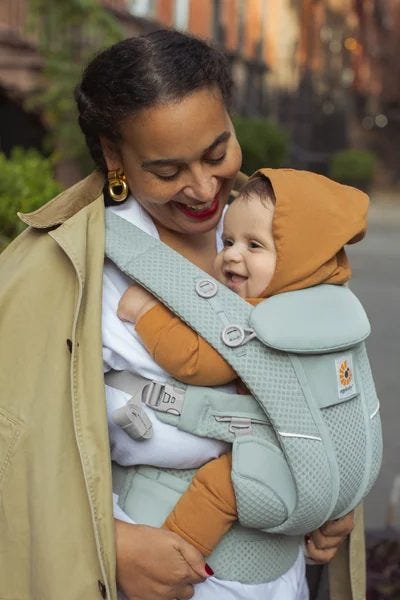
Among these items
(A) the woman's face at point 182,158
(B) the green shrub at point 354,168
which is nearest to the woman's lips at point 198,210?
(A) the woman's face at point 182,158

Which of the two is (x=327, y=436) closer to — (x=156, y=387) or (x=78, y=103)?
(x=156, y=387)

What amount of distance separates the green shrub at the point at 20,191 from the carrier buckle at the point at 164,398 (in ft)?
4.50

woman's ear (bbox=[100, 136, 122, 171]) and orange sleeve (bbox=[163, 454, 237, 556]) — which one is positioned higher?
woman's ear (bbox=[100, 136, 122, 171])

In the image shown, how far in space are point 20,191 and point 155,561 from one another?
1.95 metres

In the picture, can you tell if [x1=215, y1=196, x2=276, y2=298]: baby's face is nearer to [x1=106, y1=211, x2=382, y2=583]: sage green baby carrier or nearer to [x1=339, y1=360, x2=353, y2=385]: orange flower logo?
[x1=106, y1=211, x2=382, y2=583]: sage green baby carrier

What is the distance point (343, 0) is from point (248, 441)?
2618 centimetres

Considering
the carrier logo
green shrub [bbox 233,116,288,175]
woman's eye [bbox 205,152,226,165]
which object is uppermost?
woman's eye [bbox 205,152,226,165]

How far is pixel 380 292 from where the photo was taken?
10969mm

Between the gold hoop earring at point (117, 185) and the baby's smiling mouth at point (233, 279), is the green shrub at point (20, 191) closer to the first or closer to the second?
the gold hoop earring at point (117, 185)

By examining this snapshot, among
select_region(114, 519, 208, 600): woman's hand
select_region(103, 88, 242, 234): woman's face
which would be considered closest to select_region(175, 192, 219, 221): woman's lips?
select_region(103, 88, 242, 234): woman's face

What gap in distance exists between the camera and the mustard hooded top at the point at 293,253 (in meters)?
1.98

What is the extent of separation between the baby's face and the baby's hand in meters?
0.20

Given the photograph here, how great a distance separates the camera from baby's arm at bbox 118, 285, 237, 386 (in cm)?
197

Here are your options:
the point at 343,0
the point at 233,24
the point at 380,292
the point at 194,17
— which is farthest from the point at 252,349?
the point at 343,0
